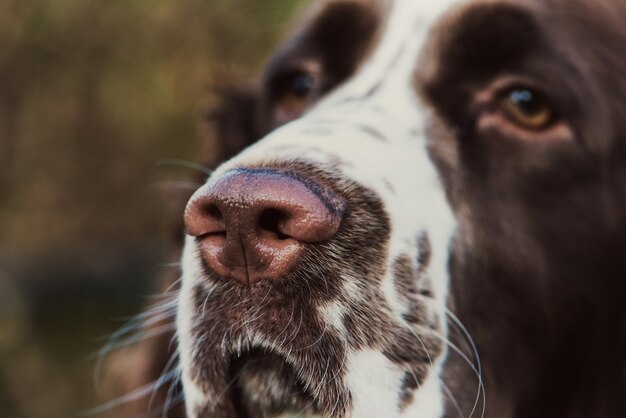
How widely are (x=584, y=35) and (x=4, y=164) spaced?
196 inches

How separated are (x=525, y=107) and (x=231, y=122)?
1318 millimetres

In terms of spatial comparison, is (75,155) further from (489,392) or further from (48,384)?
(489,392)

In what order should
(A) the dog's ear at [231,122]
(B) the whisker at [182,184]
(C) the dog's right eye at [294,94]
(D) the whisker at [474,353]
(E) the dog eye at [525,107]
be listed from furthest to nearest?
(A) the dog's ear at [231,122] < (B) the whisker at [182,184] < (C) the dog's right eye at [294,94] < (E) the dog eye at [525,107] < (D) the whisker at [474,353]

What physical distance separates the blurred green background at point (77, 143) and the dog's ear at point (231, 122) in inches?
116

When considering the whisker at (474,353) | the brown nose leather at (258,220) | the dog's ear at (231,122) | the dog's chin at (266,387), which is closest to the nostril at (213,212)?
the brown nose leather at (258,220)

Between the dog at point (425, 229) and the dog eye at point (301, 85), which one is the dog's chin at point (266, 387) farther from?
the dog eye at point (301, 85)

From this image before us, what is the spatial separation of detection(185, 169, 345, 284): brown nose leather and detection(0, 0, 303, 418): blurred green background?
469 cm

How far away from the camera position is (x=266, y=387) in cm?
190

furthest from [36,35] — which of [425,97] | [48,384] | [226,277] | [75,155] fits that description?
[226,277]

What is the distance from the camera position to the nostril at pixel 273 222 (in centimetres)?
168

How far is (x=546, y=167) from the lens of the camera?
224cm

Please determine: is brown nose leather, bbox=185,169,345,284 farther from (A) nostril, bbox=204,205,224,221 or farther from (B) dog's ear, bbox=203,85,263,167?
(B) dog's ear, bbox=203,85,263,167

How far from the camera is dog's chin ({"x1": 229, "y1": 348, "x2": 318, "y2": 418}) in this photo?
1.84 metres

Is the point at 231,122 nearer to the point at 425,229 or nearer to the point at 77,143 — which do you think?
the point at 425,229
